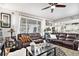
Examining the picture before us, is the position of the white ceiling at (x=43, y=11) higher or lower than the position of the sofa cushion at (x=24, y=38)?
higher

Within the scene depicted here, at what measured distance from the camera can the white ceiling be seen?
2.33m

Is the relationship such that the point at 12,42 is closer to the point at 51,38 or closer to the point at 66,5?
the point at 51,38

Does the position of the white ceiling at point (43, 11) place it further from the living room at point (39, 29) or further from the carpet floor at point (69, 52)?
the carpet floor at point (69, 52)

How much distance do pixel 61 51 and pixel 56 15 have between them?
74cm

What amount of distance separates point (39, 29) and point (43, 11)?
1.23ft

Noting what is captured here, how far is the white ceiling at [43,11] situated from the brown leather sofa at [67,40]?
0.39 m

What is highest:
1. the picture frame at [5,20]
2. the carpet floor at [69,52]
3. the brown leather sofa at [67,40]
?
the picture frame at [5,20]

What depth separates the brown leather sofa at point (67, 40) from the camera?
2.34 m

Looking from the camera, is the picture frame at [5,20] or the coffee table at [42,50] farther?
the coffee table at [42,50]

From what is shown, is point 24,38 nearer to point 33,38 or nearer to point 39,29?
point 33,38

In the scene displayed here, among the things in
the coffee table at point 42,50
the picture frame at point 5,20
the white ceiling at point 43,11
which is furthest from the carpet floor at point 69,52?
the picture frame at point 5,20

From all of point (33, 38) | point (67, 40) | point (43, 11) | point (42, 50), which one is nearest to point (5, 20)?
point (33, 38)

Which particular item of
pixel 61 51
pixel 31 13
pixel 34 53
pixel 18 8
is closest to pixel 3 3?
pixel 18 8

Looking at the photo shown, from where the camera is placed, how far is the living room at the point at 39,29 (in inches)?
91.4
